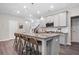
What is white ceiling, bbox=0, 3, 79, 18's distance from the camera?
6.08 feet

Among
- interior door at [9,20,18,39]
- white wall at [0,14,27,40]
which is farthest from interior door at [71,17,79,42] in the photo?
interior door at [9,20,18,39]

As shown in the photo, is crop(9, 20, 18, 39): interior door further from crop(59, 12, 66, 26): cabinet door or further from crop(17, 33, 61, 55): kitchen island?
crop(59, 12, 66, 26): cabinet door

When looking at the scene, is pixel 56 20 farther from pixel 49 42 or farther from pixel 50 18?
pixel 49 42

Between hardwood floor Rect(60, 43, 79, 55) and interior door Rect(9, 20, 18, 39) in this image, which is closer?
hardwood floor Rect(60, 43, 79, 55)

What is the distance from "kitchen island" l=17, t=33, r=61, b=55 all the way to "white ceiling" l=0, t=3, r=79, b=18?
0.42 m

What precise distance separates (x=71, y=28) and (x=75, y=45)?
1.16 feet

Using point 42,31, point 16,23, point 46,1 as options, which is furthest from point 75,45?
point 16,23

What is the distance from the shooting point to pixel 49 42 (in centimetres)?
198

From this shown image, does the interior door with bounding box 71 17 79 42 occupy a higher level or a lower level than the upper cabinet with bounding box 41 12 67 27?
lower

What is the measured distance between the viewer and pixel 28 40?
1.99 metres

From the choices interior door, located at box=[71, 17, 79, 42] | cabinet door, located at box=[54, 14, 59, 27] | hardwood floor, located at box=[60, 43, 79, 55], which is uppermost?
cabinet door, located at box=[54, 14, 59, 27]

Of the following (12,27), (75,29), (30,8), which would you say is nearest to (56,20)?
(75,29)

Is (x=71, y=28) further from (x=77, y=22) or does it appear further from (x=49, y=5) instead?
(x=49, y=5)

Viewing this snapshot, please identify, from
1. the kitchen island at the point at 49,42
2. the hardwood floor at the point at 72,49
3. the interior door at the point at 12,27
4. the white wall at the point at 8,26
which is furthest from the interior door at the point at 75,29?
the interior door at the point at 12,27
